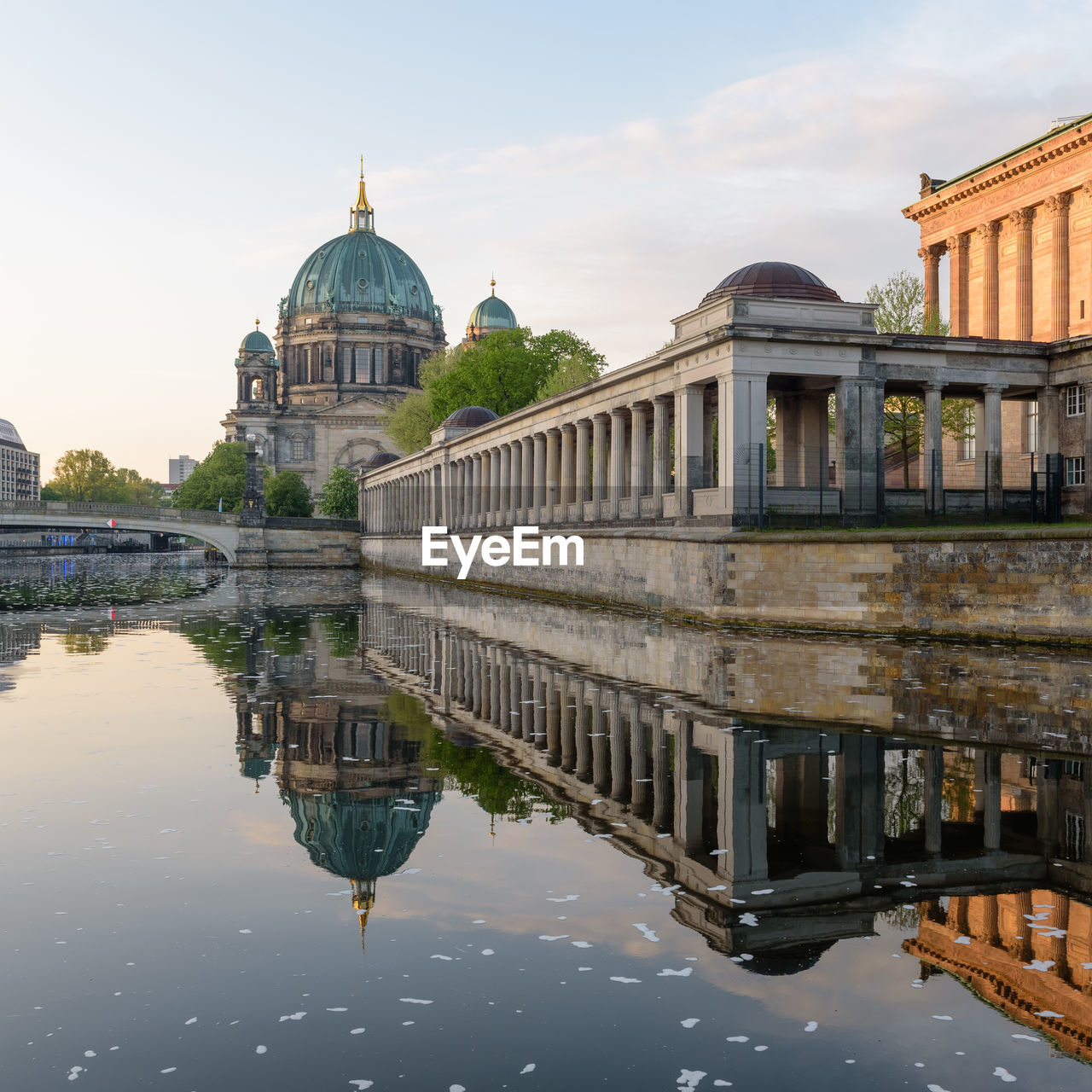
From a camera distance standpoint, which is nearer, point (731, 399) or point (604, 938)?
point (604, 938)

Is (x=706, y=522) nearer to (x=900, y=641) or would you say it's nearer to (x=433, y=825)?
(x=900, y=641)

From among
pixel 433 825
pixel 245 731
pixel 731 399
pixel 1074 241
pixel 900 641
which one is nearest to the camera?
pixel 433 825

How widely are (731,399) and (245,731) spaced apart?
67.3 feet

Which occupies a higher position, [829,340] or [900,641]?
[829,340]

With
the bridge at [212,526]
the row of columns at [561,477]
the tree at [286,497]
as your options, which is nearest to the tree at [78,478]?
the tree at [286,497]

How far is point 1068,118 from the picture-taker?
52.4 meters

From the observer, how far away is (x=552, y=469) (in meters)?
54.6

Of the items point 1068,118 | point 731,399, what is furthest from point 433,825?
point 1068,118

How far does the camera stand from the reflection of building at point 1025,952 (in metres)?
6.27

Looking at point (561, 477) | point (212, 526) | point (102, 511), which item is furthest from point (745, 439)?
point (102, 511)

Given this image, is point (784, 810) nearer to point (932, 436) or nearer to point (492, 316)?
point (932, 436)

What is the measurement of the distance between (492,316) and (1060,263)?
11723cm

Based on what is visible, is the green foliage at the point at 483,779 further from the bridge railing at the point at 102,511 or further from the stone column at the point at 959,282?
the bridge railing at the point at 102,511

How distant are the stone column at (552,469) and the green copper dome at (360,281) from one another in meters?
118
